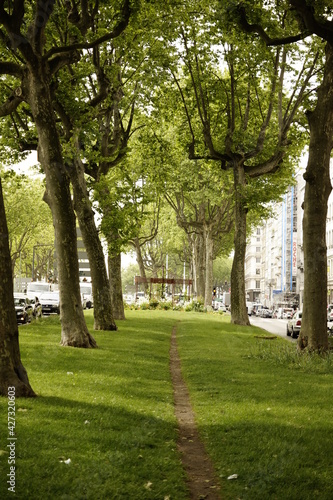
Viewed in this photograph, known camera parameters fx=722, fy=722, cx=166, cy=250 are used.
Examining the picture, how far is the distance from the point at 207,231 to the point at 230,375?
40.3 meters

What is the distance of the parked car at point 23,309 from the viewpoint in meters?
33.7

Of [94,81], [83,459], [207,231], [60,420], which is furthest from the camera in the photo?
[207,231]

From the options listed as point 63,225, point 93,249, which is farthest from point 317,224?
point 93,249

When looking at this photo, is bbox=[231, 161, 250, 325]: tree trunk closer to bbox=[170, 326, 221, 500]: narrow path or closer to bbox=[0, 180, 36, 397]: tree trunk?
bbox=[170, 326, 221, 500]: narrow path

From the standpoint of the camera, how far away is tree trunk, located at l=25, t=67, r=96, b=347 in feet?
57.4

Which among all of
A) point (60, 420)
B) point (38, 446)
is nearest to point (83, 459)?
point (38, 446)

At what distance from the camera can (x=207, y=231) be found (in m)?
54.6

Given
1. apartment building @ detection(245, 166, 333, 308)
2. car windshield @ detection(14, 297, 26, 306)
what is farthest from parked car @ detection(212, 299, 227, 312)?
car windshield @ detection(14, 297, 26, 306)

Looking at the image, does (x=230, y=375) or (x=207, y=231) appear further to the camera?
(x=207, y=231)

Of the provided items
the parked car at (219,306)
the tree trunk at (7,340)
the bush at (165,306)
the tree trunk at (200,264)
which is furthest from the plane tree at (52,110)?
the parked car at (219,306)

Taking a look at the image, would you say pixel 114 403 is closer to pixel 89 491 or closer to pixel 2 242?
pixel 2 242

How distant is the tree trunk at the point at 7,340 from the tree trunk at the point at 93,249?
1522cm

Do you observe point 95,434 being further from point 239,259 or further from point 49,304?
point 49,304

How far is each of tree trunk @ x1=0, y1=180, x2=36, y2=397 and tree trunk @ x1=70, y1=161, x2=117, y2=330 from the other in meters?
15.2
